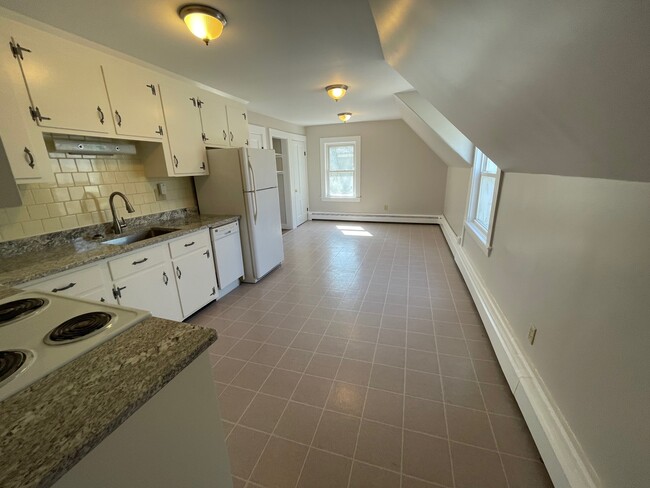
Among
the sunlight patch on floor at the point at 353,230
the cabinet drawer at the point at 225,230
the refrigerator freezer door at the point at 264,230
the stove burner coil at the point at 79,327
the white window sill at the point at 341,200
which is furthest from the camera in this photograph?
the white window sill at the point at 341,200

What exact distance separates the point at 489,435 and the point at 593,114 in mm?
1542

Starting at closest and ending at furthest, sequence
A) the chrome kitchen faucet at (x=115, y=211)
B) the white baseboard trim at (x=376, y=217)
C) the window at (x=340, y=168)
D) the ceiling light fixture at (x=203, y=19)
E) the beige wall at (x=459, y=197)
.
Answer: the ceiling light fixture at (x=203, y=19), the chrome kitchen faucet at (x=115, y=211), the beige wall at (x=459, y=197), the white baseboard trim at (x=376, y=217), the window at (x=340, y=168)

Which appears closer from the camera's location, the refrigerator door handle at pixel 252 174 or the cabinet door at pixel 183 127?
the cabinet door at pixel 183 127

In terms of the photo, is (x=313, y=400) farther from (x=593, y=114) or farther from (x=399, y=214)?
(x=399, y=214)

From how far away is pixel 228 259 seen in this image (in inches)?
120

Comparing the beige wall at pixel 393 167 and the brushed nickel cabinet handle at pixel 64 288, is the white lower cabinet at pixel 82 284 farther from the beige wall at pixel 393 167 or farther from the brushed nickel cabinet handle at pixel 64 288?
the beige wall at pixel 393 167

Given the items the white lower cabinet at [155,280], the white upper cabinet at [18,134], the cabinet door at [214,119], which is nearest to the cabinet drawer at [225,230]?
the white lower cabinet at [155,280]

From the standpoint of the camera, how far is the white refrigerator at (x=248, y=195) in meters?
3.00

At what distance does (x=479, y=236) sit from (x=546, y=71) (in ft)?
7.19

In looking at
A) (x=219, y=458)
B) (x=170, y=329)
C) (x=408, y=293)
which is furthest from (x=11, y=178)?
(x=408, y=293)

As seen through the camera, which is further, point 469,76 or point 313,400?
point 313,400

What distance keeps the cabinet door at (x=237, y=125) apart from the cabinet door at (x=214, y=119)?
0.23ft

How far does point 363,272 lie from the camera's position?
3.63m

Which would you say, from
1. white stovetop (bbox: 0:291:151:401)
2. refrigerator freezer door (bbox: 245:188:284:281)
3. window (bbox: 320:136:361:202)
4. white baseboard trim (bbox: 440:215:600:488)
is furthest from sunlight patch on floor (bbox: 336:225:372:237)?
white stovetop (bbox: 0:291:151:401)
